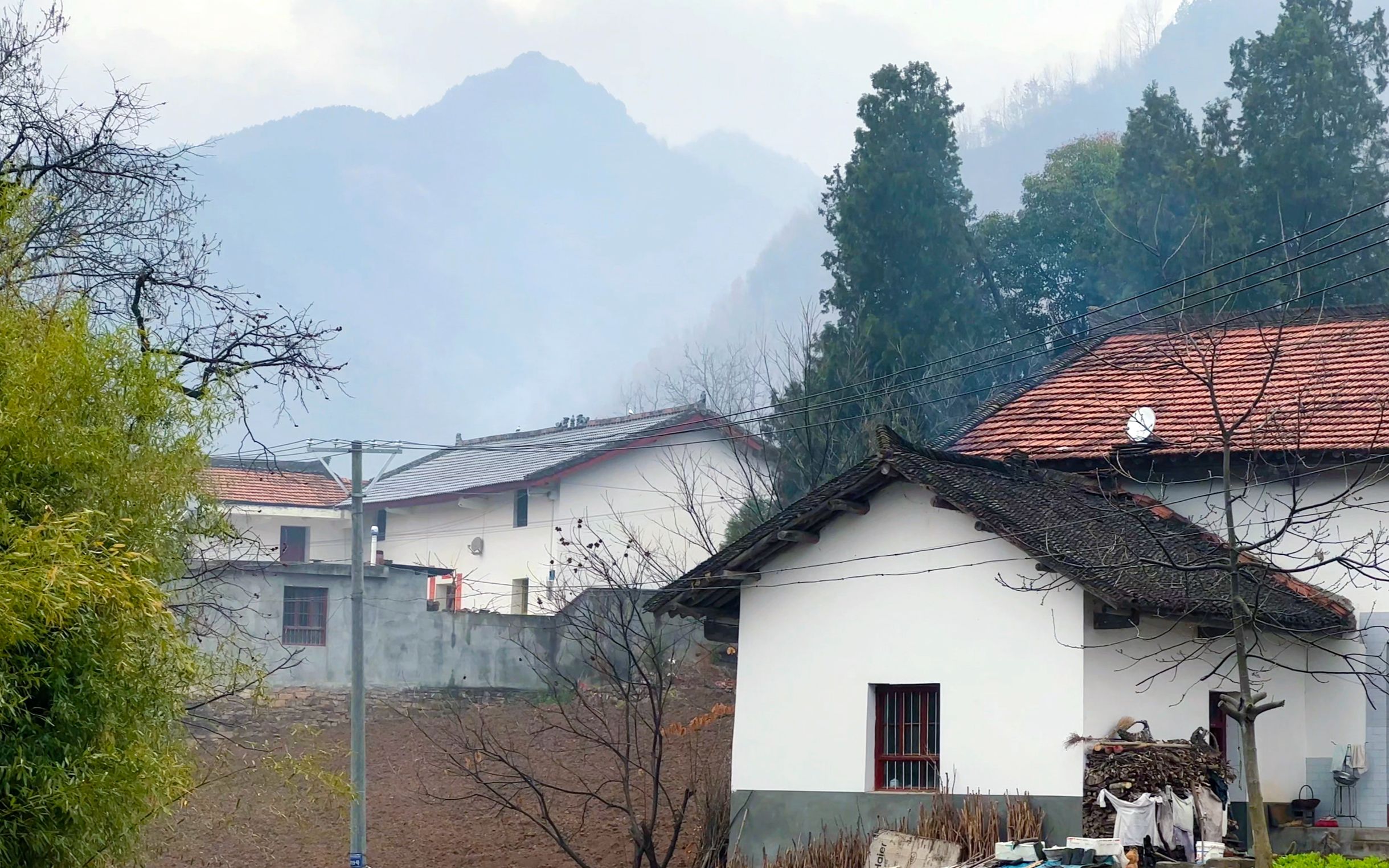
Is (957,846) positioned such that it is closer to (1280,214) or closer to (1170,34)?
(1280,214)

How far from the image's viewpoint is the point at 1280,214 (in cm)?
3222

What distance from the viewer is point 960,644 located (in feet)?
57.7

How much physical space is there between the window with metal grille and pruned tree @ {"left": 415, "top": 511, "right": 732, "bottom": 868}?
3.82 m

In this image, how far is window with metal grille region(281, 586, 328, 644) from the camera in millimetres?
31953

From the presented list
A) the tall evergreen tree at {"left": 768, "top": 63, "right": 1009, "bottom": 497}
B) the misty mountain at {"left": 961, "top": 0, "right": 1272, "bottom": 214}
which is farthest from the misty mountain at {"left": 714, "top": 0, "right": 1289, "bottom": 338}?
the tall evergreen tree at {"left": 768, "top": 63, "right": 1009, "bottom": 497}

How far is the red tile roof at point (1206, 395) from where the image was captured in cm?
2014

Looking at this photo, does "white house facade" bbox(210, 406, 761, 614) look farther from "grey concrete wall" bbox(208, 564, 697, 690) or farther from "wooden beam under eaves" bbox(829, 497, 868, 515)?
"wooden beam under eaves" bbox(829, 497, 868, 515)

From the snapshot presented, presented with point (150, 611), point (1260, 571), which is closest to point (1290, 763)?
point (1260, 571)

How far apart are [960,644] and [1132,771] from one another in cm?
245

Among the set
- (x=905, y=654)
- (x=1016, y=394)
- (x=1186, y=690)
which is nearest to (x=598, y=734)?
(x=1016, y=394)

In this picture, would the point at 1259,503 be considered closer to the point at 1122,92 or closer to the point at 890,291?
the point at 890,291

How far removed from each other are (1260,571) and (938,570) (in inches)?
138

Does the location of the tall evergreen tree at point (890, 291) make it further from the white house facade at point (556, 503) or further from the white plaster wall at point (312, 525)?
the white plaster wall at point (312, 525)

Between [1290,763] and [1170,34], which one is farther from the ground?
[1170,34]
